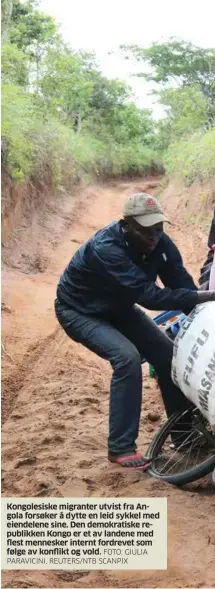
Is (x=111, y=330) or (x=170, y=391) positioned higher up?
(x=111, y=330)

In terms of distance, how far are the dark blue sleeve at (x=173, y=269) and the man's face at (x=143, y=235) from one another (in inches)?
5.2

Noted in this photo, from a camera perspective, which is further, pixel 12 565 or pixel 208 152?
pixel 208 152

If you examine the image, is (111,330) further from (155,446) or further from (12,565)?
(12,565)

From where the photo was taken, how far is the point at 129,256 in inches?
111

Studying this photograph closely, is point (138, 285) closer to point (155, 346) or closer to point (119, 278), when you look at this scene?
point (119, 278)

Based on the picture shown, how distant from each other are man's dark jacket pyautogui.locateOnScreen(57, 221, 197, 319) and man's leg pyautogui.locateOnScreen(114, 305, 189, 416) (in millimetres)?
84

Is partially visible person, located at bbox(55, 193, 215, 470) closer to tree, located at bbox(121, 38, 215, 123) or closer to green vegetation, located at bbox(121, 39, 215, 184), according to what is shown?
green vegetation, located at bbox(121, 39, 215, 184)

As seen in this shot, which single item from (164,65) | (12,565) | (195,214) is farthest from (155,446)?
(164,65)

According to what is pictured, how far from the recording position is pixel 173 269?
298cm

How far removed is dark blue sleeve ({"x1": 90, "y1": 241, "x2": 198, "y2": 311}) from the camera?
272 centimetres

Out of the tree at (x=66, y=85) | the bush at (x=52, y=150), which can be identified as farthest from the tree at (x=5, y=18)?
the tree at (x=66, y=85)

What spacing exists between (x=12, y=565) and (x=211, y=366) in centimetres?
96

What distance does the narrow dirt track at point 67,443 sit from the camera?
80.7 inches

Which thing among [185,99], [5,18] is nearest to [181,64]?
[185,99]
